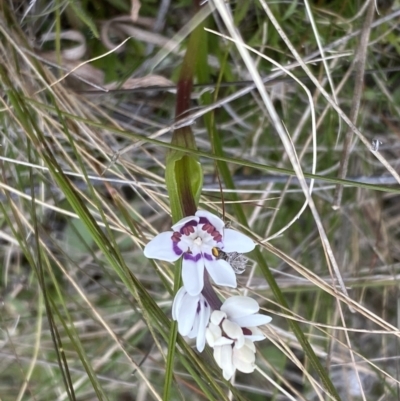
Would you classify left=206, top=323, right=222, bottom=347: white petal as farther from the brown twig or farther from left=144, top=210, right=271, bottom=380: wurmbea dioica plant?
the brown twig

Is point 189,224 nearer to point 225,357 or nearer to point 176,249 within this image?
point 176,249

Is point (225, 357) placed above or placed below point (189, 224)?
below

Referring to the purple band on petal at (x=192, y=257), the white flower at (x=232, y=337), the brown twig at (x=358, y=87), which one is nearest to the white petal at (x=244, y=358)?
the white flower at (x=232, y=337)

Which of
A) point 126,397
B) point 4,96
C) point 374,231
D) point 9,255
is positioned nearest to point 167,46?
point 4,96

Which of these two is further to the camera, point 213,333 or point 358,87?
point 358,87

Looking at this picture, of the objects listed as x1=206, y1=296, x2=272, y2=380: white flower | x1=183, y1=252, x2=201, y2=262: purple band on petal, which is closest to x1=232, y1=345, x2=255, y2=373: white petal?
x1=206, y1=296, x2=272, y2=380: white flower

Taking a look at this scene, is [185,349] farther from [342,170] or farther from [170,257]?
[342,170]

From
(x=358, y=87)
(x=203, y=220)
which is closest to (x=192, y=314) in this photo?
(x=203, y=220)
